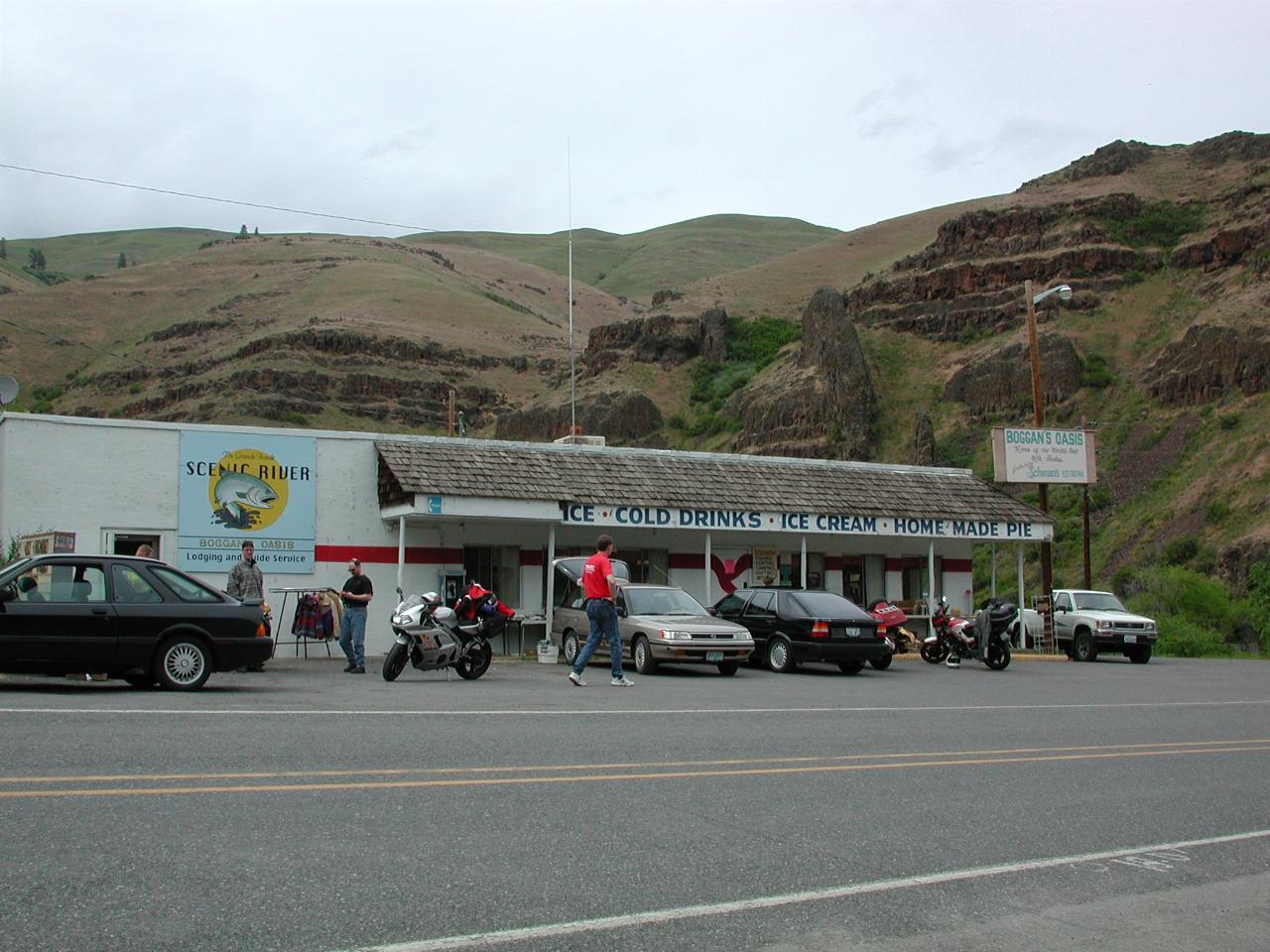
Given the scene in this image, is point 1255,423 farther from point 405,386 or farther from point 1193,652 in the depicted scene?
point 405,386

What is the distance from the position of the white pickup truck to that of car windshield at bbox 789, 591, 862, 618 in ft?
30.2

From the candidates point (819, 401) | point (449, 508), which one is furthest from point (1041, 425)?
point (819, 401)

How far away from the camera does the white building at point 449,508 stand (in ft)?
70.5

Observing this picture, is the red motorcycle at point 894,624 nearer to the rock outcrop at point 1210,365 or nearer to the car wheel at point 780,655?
the car wheel at point 780,655

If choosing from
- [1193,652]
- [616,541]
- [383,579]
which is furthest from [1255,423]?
[383,579]

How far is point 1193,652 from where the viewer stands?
112 feet

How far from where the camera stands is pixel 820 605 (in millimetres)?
21391

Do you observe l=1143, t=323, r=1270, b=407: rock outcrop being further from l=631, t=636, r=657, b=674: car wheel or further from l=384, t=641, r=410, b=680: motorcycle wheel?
l=384, t=641, r=410, b=680: motorcycle wheel

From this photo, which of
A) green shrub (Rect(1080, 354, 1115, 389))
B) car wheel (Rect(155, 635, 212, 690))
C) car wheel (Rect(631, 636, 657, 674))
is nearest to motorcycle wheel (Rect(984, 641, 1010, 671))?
car wheel (Rect(631, 636, 657, 674))

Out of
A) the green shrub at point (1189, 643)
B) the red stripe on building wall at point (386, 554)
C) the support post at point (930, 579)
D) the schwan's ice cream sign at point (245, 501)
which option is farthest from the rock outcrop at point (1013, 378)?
the schwan's ice cream sign at point (245, 501)

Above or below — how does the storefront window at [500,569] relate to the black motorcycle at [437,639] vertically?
above

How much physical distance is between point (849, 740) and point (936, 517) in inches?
700

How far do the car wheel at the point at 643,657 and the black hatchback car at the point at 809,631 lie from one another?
2500 millimetres

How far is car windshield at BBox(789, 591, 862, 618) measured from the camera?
2111 cm
